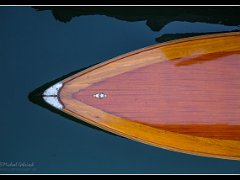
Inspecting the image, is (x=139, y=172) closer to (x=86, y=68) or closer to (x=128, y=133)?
(x=128, y=133)

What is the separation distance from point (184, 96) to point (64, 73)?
0.66 metres

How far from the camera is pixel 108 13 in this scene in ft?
5.45

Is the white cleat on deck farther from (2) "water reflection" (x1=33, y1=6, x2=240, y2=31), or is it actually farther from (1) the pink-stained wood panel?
(2) "water reflection" (x1=33, y1=6, x2=240, y2=31)

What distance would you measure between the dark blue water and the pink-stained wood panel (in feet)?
0.58

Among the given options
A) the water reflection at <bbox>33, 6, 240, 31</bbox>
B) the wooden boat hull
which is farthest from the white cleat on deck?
the water reflection at <bbox>33, 6, 240, 31</bbox>

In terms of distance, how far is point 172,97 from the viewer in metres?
1.53

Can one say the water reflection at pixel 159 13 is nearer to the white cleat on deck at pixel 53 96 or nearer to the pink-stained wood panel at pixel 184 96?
the pink-stained wood panel at pixel 184 96

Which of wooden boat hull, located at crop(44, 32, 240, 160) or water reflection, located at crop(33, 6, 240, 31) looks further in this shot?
water reflection, located at crop(33, 6, 240, 31)

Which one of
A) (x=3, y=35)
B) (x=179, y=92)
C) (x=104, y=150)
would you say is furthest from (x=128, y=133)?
(x=3, y=35)

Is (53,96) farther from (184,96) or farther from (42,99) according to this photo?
(184,96)

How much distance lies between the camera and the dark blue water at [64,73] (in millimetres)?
1616

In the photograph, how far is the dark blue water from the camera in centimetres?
162

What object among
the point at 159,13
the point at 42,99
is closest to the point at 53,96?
the point at 42,99

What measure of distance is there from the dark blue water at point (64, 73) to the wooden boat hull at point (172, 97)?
102 millimetres
